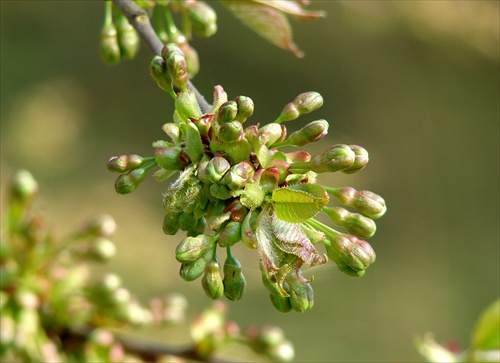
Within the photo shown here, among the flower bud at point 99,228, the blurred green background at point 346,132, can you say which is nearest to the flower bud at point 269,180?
the flower bud at point 99,228

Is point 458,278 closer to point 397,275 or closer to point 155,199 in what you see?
point 397,275

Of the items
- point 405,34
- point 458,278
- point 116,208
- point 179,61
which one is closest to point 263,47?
point 405,34

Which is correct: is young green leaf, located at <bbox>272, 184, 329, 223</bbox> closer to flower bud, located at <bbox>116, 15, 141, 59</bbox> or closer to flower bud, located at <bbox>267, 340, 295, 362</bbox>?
flower bud, located at <bbox>116, 15, 141, 59</bbox>

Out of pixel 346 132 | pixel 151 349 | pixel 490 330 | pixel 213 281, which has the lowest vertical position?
pixel 346 132

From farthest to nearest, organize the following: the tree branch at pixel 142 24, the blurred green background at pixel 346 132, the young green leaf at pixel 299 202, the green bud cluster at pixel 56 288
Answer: the blurred green background at pixel 346 132 < the green bud cluster at pixel 56 288 < the tree branch at pixel 142 24 < the young green leaf at pixel 299 202

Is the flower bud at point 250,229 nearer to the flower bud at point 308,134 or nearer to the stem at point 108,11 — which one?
the flower bud at point 308,134

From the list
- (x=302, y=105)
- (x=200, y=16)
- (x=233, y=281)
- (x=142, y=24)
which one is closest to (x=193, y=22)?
(x=200, y=16)

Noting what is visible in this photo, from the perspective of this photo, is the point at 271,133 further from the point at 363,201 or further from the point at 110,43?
the point at 110,43

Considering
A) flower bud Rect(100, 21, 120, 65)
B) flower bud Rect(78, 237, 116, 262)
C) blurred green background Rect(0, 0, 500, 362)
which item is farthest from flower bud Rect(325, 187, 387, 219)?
blurred green background Rect(0, 0, 500, 362)
